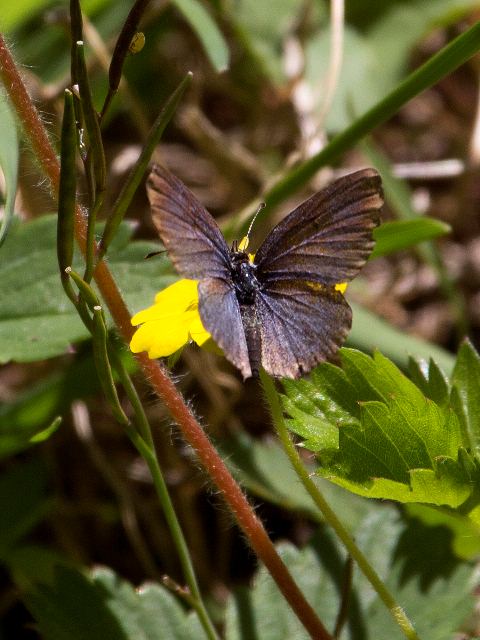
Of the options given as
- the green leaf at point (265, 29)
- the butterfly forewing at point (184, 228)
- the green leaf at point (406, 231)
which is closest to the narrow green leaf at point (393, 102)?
the green leaf at point (406, 231)

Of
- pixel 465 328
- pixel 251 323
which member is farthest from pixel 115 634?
pixel 465 328

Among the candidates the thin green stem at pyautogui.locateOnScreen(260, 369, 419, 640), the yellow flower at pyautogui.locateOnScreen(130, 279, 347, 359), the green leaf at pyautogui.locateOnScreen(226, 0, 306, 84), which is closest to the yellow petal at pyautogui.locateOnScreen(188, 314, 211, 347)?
the yellow flower at pyautogui.locateOnScreen(130, 279, 347, 359)

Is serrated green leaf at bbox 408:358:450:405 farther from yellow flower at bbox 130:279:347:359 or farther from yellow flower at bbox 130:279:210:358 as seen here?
yellow flower at bbox 130:279:210:358

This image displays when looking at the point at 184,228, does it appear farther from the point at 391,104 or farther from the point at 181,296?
the point at 391,104

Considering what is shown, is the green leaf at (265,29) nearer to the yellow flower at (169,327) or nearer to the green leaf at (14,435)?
the green leaf at (14,435)

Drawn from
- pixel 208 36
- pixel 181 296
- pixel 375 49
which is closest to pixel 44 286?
pixel 181 296

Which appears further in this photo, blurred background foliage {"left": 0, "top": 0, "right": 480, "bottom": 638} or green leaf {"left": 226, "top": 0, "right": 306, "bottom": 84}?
green leaf {"left": 226, "top": 0, "right": 306, "bottom": 84}
